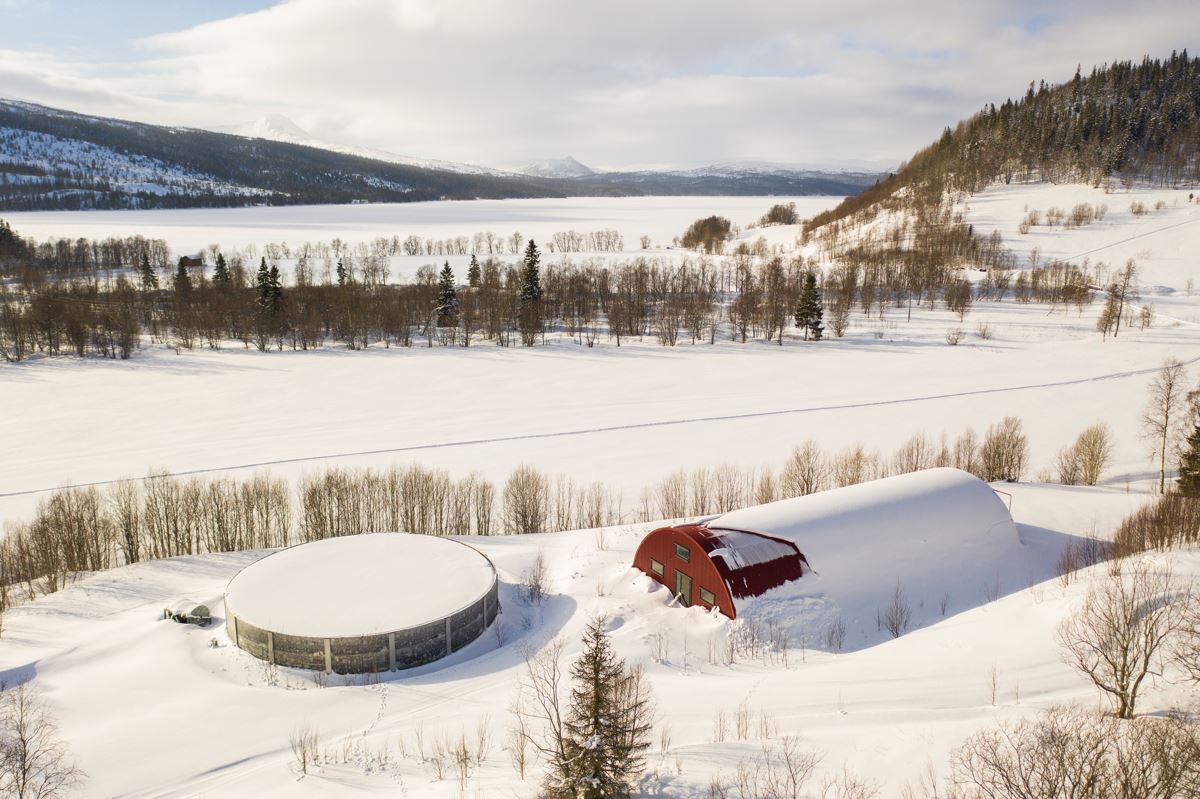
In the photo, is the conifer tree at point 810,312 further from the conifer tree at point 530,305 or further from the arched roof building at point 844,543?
the arched roof building at point 844,543

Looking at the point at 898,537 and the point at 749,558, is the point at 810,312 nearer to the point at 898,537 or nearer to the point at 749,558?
the point at 898,537

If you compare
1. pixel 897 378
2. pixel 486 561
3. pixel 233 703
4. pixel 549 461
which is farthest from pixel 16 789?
pixel 897 378

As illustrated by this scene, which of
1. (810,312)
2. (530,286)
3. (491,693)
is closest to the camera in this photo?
(491,693)

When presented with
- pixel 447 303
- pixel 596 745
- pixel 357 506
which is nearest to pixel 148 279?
pixel 447 303

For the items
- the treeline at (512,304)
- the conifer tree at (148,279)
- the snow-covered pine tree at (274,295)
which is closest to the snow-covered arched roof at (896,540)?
the treeline at (512,304)

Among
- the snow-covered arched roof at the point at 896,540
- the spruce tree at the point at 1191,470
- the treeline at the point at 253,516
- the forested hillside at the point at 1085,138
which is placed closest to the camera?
the snow-covered arched roof at the point at 896,540
